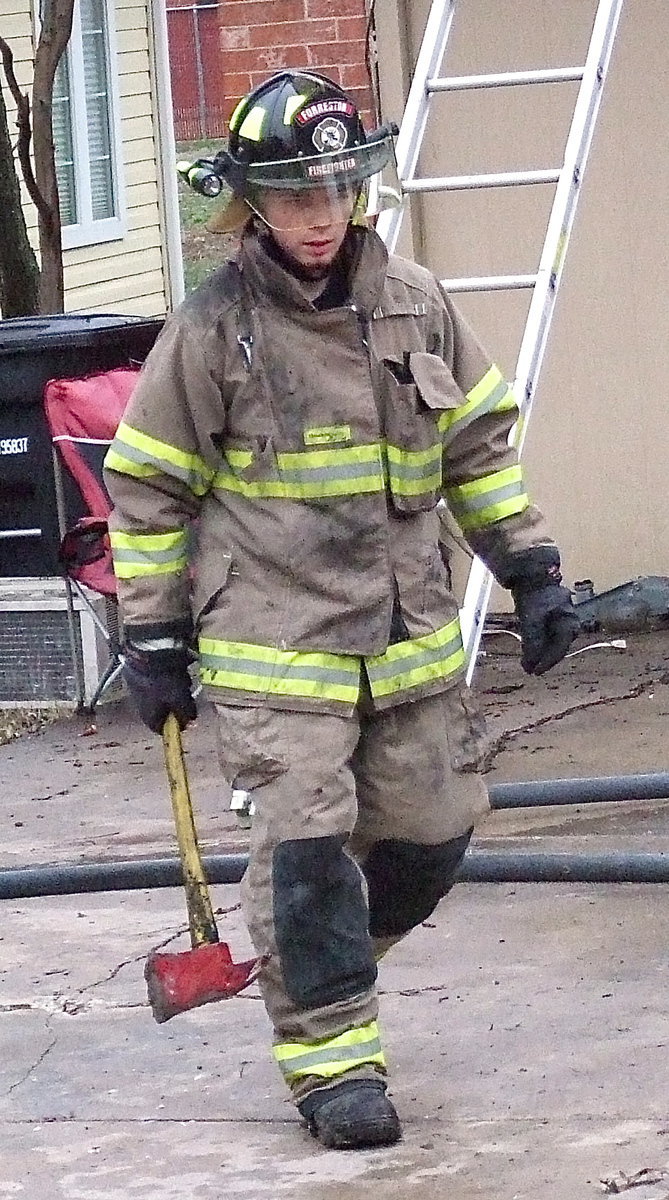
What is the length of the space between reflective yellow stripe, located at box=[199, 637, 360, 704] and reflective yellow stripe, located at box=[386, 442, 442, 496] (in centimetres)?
33

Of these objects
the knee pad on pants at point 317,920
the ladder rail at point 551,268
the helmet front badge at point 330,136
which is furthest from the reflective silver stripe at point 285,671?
the ladder rail at point 551,268

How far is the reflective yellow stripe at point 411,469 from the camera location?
380 cm

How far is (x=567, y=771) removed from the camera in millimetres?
6137

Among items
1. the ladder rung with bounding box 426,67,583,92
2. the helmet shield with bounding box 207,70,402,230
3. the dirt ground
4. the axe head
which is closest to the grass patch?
the dirt ground

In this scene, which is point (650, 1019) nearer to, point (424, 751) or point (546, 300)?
point (424, 751)

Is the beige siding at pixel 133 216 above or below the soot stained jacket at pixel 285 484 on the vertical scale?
below

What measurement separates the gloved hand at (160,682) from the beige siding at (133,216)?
439 inches

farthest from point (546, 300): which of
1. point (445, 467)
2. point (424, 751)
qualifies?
point (424, 751)

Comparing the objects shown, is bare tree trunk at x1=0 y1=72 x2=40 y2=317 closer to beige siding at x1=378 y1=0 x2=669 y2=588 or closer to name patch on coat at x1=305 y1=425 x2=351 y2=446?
beige siding at x1=378 y1=0 x2=669 y2=588

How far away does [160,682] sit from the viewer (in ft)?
12.5

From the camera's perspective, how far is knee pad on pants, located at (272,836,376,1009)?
369 centimetres

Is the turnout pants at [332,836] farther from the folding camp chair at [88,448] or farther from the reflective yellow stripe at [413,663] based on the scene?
the folding camp chair at [88,448]

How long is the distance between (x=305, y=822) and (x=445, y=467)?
2.55 feet

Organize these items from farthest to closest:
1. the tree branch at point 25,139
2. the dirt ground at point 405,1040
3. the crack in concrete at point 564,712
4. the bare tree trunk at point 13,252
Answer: the bare tree trunk at point 13,252 < the tree branch at point 25,139 < the crack in concrete at point 564,712 < the dirt ground at point 405,1040
